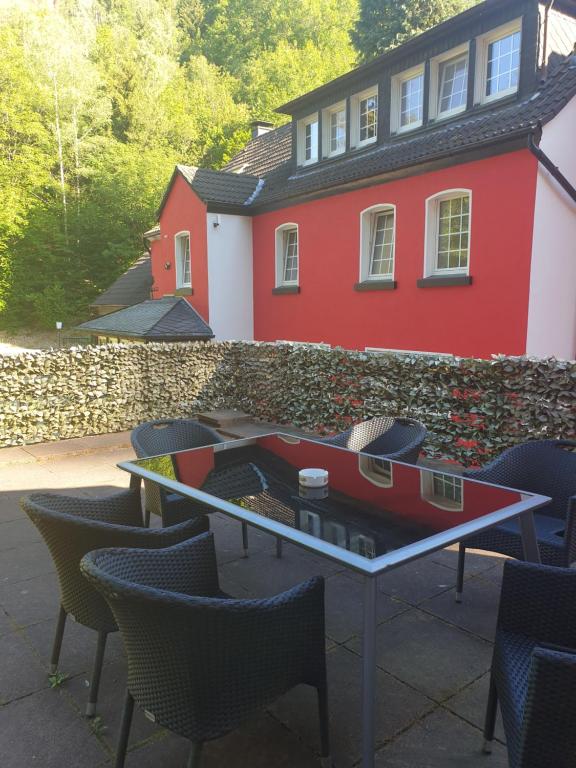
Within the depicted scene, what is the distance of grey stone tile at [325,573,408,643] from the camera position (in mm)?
3240

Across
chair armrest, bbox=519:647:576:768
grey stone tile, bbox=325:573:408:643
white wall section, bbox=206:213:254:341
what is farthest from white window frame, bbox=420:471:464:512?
white wall section, bbox=206:213:254:341

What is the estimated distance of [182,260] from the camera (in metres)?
16.3

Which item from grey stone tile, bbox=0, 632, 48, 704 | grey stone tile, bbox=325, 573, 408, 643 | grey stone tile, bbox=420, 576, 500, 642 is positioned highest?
grey stone tile, bbox=420, 576, 500, 642

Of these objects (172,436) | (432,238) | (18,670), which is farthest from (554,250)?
(18,670)

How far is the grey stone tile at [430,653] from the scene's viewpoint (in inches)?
109

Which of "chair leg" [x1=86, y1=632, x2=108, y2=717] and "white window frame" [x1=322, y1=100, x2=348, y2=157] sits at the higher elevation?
"white window frame" [x1=322, y1=100, x2=348, y2=157]

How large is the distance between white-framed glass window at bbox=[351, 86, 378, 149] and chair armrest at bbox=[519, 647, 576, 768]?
12308 mm

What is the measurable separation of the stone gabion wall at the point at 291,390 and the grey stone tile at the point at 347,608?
125 inches

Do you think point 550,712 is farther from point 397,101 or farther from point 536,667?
point 397,101

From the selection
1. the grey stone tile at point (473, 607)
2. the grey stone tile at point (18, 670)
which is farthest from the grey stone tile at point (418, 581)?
the grey stone tile at point (18, 670)

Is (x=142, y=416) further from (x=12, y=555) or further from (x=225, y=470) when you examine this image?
(x=225, y=470)

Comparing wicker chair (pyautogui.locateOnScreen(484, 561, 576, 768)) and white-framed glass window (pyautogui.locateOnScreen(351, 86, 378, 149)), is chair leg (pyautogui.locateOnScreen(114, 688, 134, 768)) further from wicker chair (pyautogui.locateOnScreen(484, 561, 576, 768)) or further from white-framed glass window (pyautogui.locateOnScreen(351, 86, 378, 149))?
white-framed glass window (pyautogui.locateOnScreen(351, 86, 378, 149))

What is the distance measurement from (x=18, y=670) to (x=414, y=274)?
9.03 metres

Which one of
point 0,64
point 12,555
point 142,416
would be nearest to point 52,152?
point 0,64
